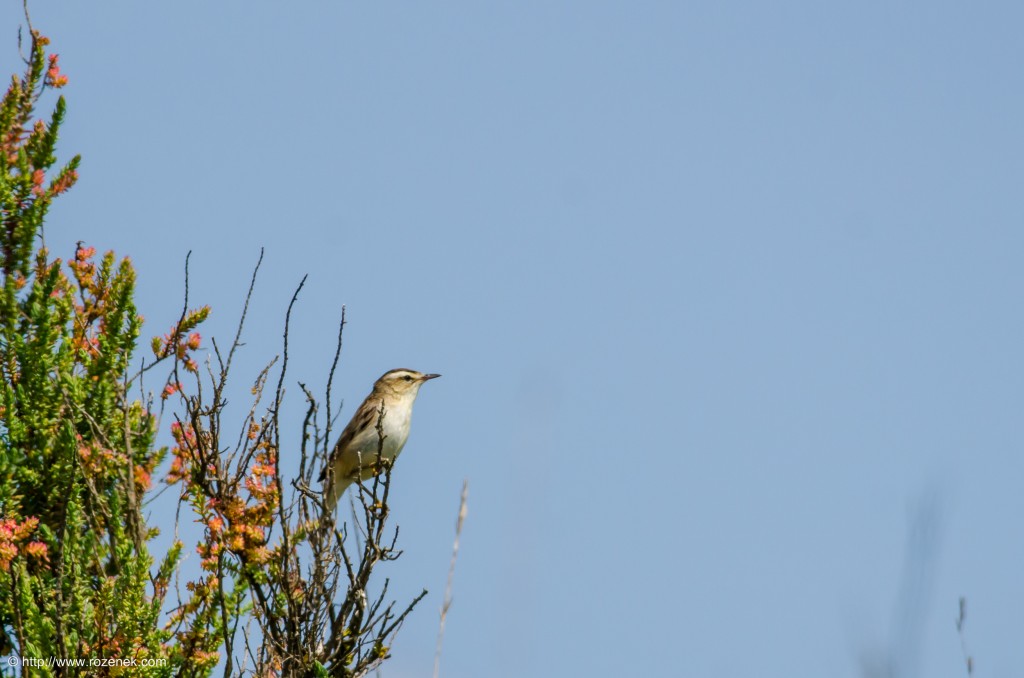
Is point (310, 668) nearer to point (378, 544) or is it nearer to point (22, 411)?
point (378, 544)

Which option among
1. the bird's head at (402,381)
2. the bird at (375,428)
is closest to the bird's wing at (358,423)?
the bird at (375,428)

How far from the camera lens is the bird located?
8.10m

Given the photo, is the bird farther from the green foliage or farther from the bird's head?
the green foliage

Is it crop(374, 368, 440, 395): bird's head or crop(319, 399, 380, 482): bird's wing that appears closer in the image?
crop(319, 399, 380, 482): bird's wing

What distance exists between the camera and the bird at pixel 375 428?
8096mm

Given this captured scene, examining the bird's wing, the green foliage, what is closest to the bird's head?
the bird's wing

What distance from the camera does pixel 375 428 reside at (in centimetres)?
793

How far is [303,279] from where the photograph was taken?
17.7 ft

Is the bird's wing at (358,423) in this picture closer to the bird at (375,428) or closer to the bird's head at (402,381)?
the bird at (375,428)

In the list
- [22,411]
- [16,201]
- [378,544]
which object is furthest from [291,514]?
[16,201]

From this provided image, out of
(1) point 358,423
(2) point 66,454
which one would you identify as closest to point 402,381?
(1) point 358,423

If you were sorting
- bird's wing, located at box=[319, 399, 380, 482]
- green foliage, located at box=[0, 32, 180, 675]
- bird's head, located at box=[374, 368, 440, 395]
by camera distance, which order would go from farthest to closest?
1. bird's head, located at box=[374, 368, 440, 395]
2. bird's wing, located at box=[319, 399, 380, 482]
3. green foliage, located at box=[0, 32, 180, 675]

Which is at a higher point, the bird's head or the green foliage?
the bird's head

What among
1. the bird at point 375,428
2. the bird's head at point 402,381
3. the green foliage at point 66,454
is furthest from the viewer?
the bird's head at point 402,381
